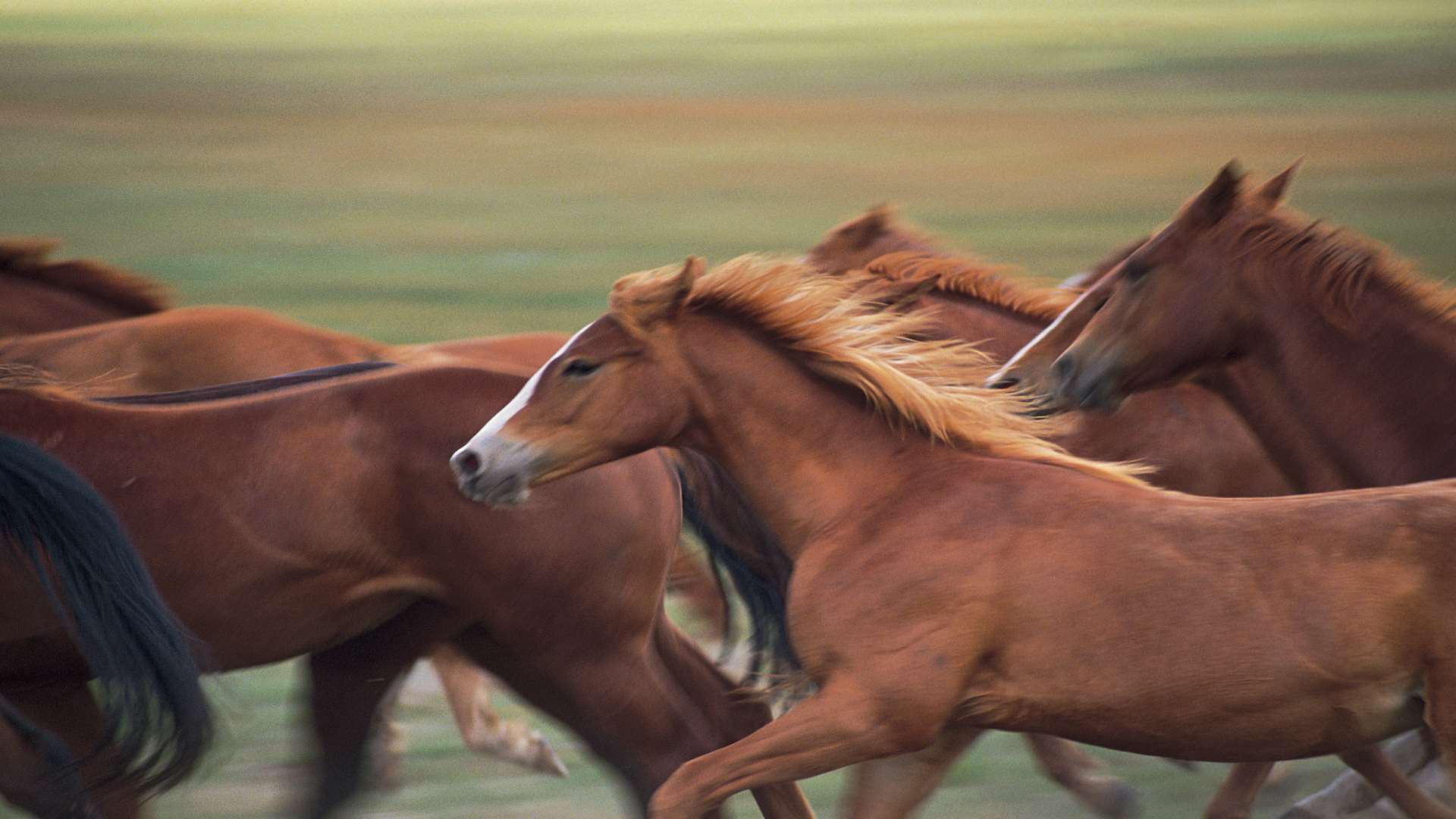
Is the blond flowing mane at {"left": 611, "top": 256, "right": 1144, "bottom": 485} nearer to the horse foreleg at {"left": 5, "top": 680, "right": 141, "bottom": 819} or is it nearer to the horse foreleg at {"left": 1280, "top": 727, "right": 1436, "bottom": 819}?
the horse foreleg at {"left": 1280, "top": 727, "right": 1436, "bottom": 819}

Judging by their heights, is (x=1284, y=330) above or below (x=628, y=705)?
above

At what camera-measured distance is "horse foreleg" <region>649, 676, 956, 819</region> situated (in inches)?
110

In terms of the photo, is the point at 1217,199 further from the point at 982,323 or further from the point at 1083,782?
the point at 1083,782

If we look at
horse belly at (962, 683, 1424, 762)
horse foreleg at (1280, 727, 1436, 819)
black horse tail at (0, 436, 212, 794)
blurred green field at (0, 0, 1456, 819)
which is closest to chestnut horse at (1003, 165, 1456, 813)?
horse foreleg at (1280, 727, 1436, 819)

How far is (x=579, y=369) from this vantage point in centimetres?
303

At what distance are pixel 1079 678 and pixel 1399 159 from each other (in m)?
12.1

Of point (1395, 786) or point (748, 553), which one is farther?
point (748, 553)

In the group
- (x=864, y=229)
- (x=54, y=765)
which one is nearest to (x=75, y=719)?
(x=54, y=765)

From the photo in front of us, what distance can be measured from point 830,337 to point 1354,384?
1219mm

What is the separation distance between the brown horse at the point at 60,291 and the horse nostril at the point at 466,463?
10.0 feet

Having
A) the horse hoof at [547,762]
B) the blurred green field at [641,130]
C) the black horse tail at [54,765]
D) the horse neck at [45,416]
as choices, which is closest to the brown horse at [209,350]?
the horse hoof at [547,762]

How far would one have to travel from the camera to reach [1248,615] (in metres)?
2.76

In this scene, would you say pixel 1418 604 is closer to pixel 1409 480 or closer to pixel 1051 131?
pixel 1409 480

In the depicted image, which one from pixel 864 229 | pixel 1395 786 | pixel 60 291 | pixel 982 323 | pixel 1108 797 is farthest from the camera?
pixel 60 291
